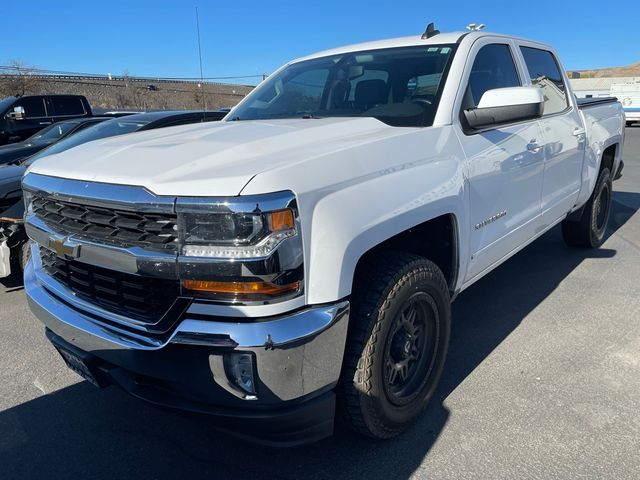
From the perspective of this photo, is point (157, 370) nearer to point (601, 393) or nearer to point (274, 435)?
point (274, 435)

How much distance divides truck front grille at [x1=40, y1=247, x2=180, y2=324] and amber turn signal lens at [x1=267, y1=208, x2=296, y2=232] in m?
0.44

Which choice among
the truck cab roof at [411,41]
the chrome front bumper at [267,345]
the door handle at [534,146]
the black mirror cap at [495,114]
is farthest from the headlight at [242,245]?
the door handle at [534,146]

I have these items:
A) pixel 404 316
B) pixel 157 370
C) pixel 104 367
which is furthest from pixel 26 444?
pixel 404 316

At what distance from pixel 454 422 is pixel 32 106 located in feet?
39.1

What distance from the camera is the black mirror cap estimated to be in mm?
2746

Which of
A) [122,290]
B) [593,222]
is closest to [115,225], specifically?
[122,290]

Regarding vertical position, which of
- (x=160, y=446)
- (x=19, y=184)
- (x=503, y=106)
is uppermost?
(x=503, y=106)

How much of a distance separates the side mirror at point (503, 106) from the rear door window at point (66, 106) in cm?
1149

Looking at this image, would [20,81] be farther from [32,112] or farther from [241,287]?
[241,287]

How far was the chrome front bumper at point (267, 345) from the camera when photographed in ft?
5.83

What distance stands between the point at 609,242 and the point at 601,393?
11.7 feet

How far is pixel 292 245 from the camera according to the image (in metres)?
1.79

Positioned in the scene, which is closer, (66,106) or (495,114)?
(495,114)

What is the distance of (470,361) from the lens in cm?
324
